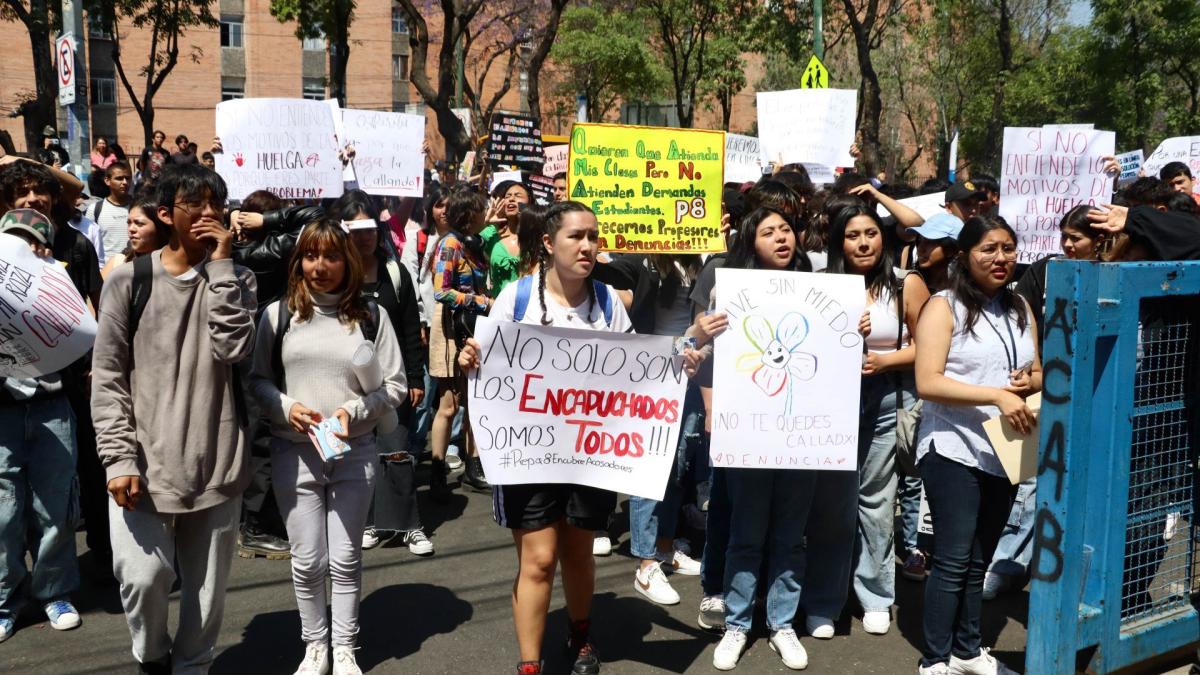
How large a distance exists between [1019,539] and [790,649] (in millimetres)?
1631

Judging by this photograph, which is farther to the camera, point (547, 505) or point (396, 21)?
point (396, 21)

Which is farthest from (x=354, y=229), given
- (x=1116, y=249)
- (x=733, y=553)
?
(x=1116, y=249)

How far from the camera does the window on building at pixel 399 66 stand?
→ 54.6 m

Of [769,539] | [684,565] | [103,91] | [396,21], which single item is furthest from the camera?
[396,21]

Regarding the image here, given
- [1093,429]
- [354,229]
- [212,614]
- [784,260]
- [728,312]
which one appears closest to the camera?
[1093,429]

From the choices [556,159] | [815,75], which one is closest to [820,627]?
[556,159]

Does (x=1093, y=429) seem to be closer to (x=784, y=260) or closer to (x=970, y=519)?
(x=970, y=519)

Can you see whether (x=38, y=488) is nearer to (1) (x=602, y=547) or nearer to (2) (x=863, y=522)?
(1) (x=602, y=547)

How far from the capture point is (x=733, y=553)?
456 cm

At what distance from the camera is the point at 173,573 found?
151 inches

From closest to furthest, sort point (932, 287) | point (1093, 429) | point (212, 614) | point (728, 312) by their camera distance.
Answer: point (1093, 429)
point (212, 614)
point (728, 312)
point (932, 287)

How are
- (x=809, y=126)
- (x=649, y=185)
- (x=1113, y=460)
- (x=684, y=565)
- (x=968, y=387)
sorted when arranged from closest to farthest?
1. (x=1113, y=460)
2. (x=968, y=387)
3. (x=649, y=185)
4. (x=684, y=565)
5. (x=809, y=126)

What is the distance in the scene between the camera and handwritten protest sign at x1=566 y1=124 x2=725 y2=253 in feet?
17.9

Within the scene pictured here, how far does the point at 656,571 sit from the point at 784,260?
1.79 meters
